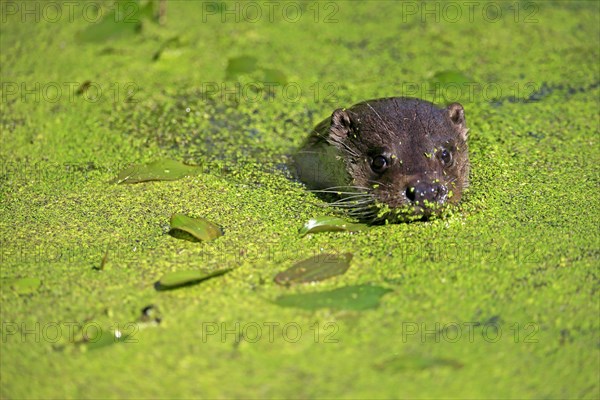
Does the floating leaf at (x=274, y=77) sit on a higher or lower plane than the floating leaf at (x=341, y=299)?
higher

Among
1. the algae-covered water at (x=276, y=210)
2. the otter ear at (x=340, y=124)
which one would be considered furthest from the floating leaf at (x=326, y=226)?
the otter ear at (x=340, y=124)

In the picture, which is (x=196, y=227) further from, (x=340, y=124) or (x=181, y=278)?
(x=340, y=124)

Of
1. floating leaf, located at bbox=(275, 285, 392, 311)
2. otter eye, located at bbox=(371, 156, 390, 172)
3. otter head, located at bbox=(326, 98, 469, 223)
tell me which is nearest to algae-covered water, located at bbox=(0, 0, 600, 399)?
floating leaf, located at bbox=(275, 285, 392, 311)

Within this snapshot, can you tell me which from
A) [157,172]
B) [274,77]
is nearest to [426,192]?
[157,172]

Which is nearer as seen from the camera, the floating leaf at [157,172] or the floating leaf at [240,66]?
the floating leaf at [157,172]

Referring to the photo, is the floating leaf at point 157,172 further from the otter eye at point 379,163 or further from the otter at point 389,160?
the otter eye at point 379,163

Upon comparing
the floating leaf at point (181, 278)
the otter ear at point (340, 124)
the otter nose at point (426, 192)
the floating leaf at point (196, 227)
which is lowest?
the floating leaf at point (181, 278)
